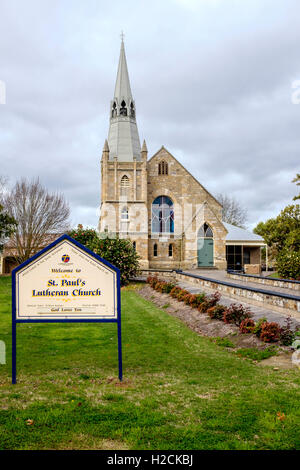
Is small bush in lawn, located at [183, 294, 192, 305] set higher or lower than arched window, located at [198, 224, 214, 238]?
lower

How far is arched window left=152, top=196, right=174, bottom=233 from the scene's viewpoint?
42000 millimetres

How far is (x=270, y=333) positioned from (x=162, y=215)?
33.9 m

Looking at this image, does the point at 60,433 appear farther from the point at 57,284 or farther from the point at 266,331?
the point at 266,331

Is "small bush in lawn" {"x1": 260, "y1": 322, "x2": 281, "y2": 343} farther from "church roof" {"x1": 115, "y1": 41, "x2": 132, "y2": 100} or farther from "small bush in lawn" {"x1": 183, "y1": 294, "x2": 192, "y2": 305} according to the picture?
"church roof" {"x1": 115, "y1": 41, "x2": 132, "y2": 100}

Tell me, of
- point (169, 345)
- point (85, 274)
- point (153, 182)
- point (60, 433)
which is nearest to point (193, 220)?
point (153, 182)

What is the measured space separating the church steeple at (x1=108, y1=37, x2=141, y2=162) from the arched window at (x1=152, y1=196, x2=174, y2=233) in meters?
5.47

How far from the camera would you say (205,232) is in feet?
132

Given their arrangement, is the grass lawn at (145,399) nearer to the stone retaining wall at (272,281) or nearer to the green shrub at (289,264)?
the stone retaining wall at (272,281)

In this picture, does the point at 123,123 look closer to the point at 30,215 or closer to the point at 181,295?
the point at 30,215

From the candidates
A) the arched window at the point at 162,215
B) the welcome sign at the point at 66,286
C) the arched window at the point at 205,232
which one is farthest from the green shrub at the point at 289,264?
the arched window at the point at 162,215

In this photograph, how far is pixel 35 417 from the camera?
15.3 feet

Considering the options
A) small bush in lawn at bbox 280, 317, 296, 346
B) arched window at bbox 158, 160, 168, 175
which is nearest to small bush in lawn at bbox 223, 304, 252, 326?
small bush in lawn at bbox 280, 317, 296, 346
